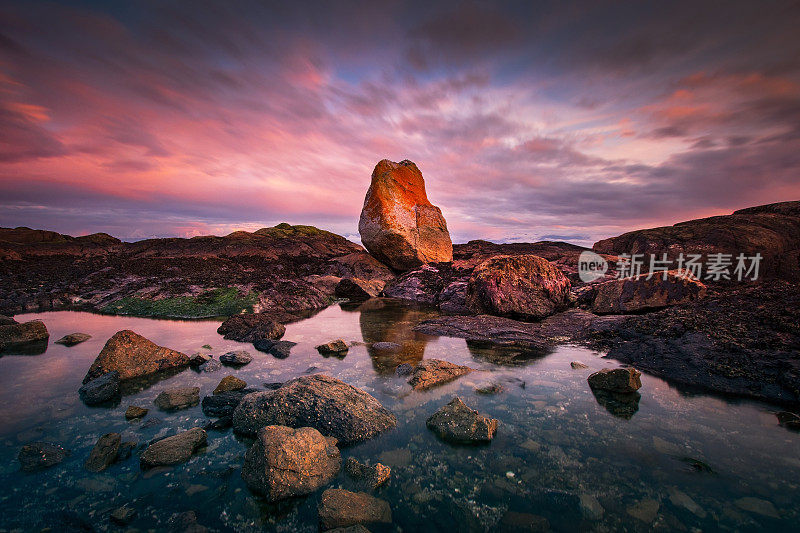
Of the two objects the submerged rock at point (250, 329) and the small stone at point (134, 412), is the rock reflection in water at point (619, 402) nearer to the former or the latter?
the small stone at point (134, 412)

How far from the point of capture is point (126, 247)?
30.2 meters

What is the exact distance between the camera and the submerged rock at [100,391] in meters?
5.07

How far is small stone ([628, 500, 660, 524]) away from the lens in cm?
289

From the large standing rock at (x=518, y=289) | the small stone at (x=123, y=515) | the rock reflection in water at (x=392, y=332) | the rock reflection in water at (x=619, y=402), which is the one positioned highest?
the large standing rock at (x=518, y=289)

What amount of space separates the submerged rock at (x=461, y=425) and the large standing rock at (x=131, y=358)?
562cm

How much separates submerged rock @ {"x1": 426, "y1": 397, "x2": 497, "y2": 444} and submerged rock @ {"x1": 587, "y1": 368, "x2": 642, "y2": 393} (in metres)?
2.52

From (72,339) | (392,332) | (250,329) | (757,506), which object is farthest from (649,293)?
(72,339)

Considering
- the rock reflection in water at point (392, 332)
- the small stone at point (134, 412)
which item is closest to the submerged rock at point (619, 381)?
the rock reflection in water at point (392, 332)

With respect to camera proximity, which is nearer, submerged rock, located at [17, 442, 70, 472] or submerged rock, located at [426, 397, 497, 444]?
submerged rock, located at [17, 442, 70, 472]

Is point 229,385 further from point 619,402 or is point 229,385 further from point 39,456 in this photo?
point 619,402

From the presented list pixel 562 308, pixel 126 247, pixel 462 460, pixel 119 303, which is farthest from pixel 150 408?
pixel 126 247

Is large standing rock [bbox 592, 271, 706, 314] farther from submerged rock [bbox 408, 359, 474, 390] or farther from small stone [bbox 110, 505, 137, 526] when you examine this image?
small stone [bbox 110, 505, 137, 526]

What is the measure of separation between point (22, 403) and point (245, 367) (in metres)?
3.16

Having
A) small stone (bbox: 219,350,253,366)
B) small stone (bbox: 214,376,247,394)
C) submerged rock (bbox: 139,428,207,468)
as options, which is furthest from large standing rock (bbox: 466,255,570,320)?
submerged rock (bbox: 139,428,207,468)
